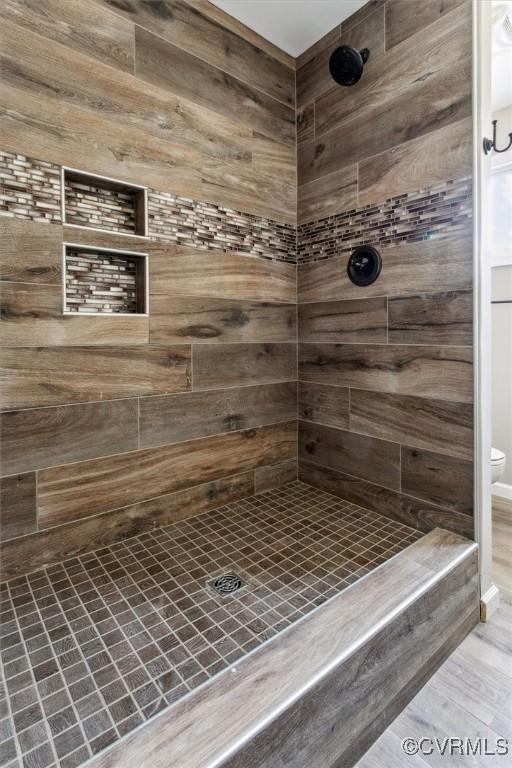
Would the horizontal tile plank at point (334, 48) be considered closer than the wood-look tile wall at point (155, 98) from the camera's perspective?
No

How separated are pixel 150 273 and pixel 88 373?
1.56 ft

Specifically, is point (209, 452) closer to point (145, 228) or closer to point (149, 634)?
point (149, 634)

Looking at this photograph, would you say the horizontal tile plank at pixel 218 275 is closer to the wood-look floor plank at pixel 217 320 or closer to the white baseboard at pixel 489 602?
the wood-look floor plank at pixel 217 320

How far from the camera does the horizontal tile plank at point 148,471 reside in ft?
4.88

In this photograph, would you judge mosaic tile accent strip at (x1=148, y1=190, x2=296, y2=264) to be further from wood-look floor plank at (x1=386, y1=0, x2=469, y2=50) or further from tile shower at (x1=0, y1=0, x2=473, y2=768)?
wood-look floor plank at (x1=386, y1=0, x2=469, y2=50)

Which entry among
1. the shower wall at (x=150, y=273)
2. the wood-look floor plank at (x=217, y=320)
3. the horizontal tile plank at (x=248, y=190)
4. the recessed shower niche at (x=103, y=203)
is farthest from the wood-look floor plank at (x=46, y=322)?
the horizontal tile plank at (x=248, y=190)

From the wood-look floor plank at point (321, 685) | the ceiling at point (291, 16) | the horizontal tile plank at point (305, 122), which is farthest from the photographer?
the horizontal tile plank at point (305, 122)

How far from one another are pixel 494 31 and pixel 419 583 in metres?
2.51

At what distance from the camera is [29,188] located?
136 centimetres

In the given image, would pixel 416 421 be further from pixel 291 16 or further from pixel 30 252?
pixel 291 16

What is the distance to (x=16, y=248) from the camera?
1.35 m

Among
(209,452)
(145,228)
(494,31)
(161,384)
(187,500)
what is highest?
(494,31)

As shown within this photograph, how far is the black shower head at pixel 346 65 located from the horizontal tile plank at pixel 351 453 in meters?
1.59

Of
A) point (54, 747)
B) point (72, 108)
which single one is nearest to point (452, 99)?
point (72, 108)
